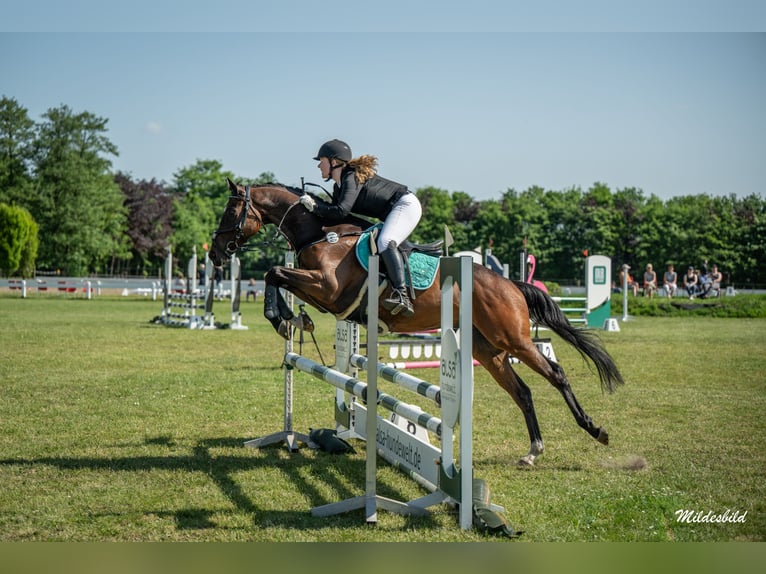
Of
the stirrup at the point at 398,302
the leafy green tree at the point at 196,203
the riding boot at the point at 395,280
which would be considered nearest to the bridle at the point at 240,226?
the riding boot at the point at 395,280

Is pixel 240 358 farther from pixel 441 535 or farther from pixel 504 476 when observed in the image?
pixel 441 535

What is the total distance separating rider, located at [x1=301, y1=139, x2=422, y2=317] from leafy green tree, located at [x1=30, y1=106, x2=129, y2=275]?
1989 inches

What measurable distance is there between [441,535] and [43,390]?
20.8 feet

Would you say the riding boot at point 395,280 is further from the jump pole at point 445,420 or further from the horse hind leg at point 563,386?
the horse hind leg at point 563,386

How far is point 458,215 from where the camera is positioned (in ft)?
255

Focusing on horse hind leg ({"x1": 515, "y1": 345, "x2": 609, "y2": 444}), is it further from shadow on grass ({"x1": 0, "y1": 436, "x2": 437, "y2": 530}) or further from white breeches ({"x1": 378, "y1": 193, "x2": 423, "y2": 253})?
shadow on grass ({"x1": 0, "y1": 436, "x2": 437, "y2": 530})

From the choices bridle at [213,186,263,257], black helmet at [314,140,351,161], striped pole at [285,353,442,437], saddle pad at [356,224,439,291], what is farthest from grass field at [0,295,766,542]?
black helmet at [314,140,351,161]

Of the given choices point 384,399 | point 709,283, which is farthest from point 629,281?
point 384,399

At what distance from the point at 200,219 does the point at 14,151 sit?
22.1 metres

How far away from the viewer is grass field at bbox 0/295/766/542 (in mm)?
3863

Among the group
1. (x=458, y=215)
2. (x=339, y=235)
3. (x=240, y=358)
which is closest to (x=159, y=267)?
(x=458, y=215)

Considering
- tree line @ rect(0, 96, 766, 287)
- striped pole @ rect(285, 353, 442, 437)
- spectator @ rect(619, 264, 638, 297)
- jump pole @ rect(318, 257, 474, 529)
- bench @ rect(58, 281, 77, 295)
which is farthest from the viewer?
tree line @ rect(0, 96, 766, 287)

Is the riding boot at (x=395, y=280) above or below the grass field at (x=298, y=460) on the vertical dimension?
above

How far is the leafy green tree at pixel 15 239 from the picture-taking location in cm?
4103
